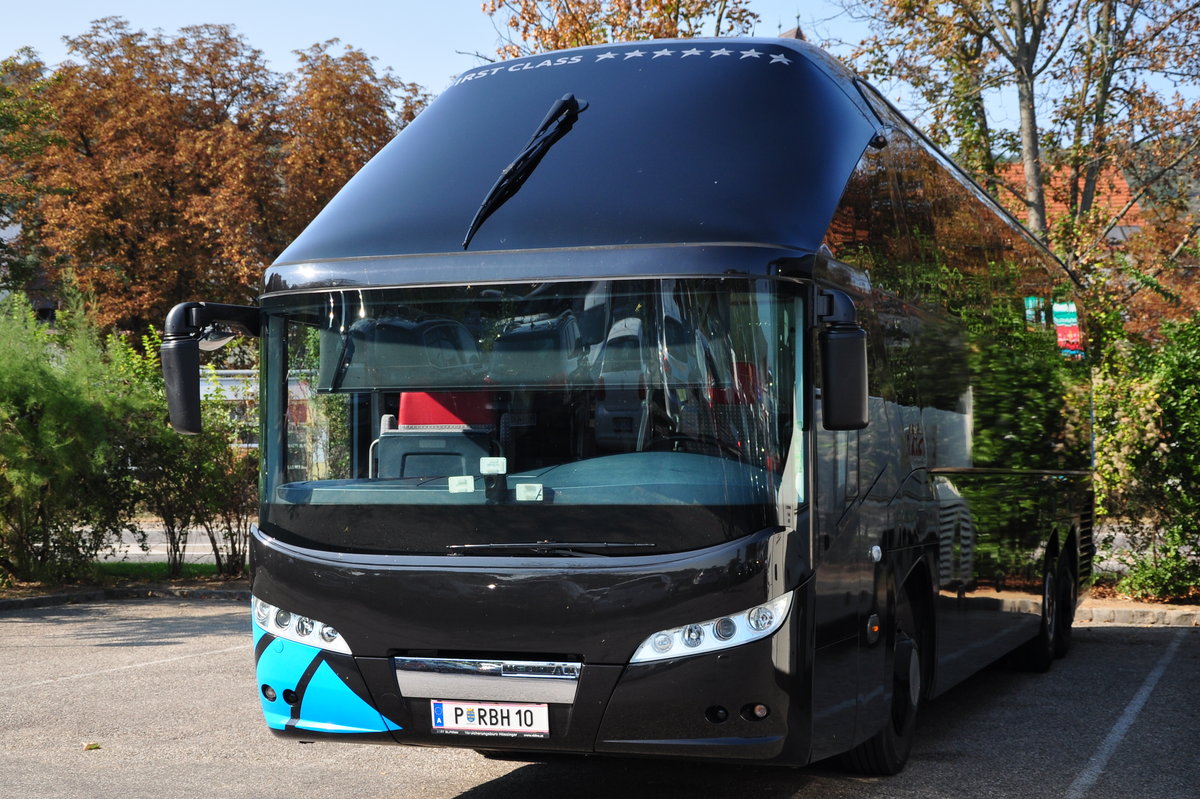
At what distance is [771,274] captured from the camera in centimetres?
554

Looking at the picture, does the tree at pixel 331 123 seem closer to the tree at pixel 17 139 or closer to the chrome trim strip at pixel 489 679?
the tree at pixel 17 139

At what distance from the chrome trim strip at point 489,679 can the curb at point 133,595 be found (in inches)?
439

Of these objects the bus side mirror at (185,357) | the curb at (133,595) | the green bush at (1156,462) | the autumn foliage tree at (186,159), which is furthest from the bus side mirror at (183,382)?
the autumn foliage tree at (186,159)

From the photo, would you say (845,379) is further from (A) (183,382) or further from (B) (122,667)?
(B) (122,667)

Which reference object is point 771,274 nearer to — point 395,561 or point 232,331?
point 395,561

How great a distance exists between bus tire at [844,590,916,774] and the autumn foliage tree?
99.7 feet

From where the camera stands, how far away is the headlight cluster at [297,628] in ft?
18.9

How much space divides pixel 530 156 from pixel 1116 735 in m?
5.01

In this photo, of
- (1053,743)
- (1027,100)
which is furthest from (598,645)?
(1027,100)

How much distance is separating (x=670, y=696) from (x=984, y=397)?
433cm

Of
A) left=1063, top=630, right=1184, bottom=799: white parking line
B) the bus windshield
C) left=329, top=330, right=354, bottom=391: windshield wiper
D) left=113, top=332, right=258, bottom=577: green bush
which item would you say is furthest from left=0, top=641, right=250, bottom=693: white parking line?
left=1063, top=630, right=1184, bottom=799: white parking line

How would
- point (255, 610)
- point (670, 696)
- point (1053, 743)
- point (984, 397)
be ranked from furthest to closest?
point (984, 397) < point (1053, 743) < point (255, 610) < point (670, 696)

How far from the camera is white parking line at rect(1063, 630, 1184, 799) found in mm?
6969

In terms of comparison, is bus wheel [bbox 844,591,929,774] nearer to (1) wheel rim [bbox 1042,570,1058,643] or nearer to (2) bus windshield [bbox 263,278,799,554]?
(2) bus windshield [bbox 263,278,799,554]
